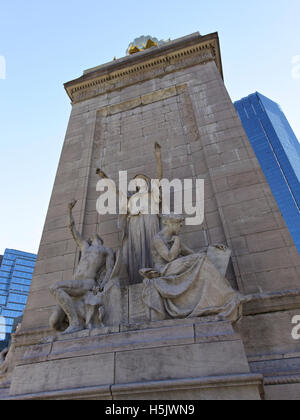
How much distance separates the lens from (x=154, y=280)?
5.28 m

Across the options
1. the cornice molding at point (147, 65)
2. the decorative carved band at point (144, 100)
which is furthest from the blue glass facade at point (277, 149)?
the decorative carved band at point (144, 100)

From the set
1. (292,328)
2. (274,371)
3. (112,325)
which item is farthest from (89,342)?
(292,328)

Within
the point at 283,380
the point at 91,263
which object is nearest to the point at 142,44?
the point at 91,263

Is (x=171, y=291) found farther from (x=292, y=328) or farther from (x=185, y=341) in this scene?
(x=292, y=328)

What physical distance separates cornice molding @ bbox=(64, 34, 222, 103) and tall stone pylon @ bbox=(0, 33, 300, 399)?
53 millimetres

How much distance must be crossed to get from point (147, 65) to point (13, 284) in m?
84.5

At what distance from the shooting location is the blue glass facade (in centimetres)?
7214

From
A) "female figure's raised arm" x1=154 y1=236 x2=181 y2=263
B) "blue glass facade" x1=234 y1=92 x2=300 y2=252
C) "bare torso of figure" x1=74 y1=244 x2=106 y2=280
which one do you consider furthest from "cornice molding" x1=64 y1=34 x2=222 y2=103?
"blue glass facade" x1=234 y1=92 x2=300 y2=252

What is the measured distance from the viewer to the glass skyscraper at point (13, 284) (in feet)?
253

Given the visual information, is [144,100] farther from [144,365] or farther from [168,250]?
[144,365]

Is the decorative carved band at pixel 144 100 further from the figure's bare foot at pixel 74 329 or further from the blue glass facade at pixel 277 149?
the blue glass facade at pixel 277 149

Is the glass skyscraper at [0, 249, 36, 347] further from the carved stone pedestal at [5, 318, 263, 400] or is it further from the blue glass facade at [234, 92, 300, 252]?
the carved stone pedestal at [5, 318, 263, 400]

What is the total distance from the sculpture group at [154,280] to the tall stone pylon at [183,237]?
0.38 m

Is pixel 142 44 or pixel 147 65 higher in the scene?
pixel 142 44
